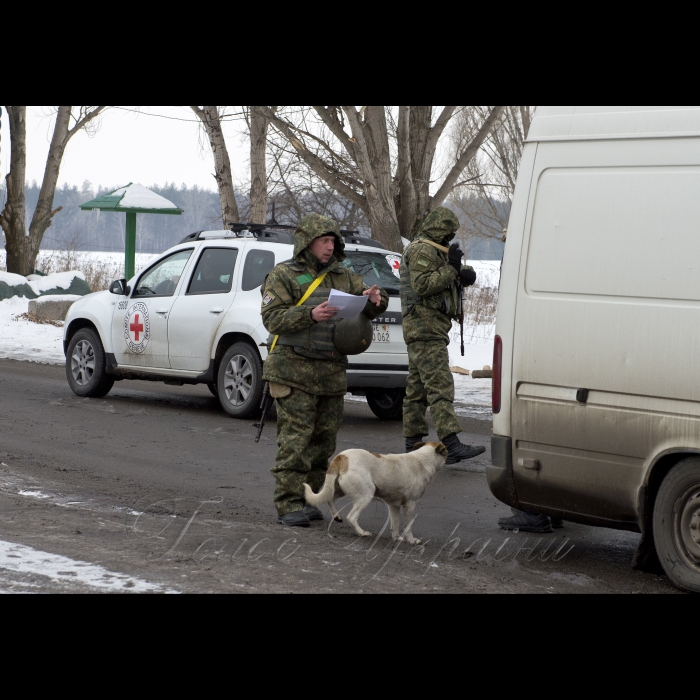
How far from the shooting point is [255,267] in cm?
1055

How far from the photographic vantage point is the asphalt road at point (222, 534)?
480cm

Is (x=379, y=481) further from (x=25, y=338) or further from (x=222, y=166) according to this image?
(x=25, y=338)

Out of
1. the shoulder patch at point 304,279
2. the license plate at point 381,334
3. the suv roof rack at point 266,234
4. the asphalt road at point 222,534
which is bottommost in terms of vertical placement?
the asphalt road at point 222,534

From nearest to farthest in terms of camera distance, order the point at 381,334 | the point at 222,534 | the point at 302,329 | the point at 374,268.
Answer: the point at 222,534 → the point at 302,329 → the point at 381,334 → the point at 374,268

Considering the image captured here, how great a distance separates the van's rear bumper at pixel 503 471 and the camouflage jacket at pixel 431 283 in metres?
2.85

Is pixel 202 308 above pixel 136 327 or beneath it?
above

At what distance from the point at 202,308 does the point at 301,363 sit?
4.91m

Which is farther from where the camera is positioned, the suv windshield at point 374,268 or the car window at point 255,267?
the car window at point 255,267

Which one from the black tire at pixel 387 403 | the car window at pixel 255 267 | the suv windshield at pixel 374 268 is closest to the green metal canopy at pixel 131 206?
the car window at pixel 255 267

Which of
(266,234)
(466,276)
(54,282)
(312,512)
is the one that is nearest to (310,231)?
(312,512)

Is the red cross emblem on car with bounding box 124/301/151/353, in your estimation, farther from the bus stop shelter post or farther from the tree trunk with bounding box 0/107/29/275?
the tree trunk with bounding box 0/107/29/275

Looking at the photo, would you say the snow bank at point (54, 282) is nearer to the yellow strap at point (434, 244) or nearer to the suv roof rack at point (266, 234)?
the suv roof rack at point (266, 234)
